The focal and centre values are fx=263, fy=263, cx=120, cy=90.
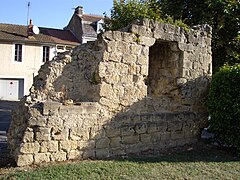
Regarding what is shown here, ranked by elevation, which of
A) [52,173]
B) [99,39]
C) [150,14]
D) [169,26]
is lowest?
[52,173]

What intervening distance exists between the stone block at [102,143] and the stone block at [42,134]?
1.04 meters

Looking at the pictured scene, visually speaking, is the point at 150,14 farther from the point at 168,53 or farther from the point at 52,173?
the point at 52,173

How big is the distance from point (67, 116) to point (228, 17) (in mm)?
8281

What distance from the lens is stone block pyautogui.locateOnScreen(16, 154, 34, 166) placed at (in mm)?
4500

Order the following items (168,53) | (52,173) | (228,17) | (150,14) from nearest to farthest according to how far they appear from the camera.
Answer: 1. (52,173)
2. (168,53)
3. (150,14)
4. (228,17)

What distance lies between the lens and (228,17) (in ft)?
34.0

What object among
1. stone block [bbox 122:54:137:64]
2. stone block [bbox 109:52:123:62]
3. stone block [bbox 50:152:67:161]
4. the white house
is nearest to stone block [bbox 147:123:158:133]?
stone block [bbox 122:54:137:64]

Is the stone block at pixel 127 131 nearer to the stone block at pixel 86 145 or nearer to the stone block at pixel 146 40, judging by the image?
the stone block at pixel 86 145

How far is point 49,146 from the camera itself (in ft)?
15.6

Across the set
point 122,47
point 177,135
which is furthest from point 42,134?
point 177,135

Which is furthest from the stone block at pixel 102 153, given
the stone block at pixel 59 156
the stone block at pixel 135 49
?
the stone block at pixel 135 49

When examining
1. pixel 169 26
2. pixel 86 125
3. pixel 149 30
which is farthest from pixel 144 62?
pixel 86 125

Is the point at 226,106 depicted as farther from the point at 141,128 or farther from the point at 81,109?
the point at 81,109

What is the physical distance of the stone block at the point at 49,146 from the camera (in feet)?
15.4
